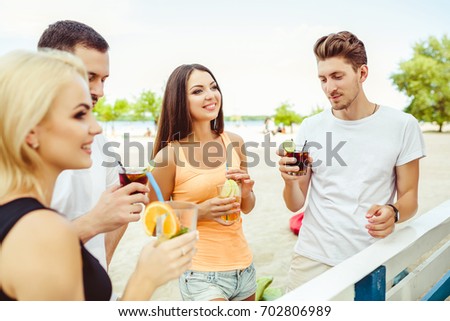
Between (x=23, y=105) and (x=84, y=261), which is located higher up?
(x=23, y=105)

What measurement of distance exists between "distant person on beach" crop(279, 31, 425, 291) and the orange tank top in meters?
0.37

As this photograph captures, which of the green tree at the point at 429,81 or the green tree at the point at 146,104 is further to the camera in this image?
→ the green tree at the point at 146,104

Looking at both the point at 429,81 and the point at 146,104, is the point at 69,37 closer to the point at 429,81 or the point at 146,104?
the point at 429,81

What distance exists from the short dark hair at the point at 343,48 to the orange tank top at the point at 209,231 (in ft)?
2.80

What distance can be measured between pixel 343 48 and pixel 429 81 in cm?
3189

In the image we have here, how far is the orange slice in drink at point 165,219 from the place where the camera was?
1.12 meters

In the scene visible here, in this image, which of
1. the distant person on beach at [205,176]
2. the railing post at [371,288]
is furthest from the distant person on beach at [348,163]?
the railing post at [371,288]

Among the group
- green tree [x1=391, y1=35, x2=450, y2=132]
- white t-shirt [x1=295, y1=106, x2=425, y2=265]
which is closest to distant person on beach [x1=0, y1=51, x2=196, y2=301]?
white t-shirt [x1=295, y1=106, x2=425, y2=265]

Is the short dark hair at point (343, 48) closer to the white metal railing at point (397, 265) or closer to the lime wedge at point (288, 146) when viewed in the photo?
the lime wedge at point (288, 146)

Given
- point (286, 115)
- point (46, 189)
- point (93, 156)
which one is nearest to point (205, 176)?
point (93, 156)

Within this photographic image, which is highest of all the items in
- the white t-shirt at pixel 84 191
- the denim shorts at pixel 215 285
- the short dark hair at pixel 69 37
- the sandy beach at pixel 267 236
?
the short dark hair at pixel 69 37

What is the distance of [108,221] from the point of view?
4.36 feet

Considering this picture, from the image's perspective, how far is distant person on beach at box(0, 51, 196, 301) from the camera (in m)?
0.79

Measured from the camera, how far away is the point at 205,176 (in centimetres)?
210
